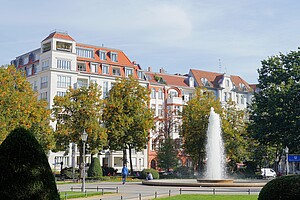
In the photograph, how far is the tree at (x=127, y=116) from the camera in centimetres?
5591

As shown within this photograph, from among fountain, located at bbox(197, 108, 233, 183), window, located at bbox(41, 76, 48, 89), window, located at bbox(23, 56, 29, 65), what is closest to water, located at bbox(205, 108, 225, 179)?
fountain, located at bbox(197, 108, 233, 183)

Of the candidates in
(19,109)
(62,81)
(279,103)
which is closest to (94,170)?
(19,109)

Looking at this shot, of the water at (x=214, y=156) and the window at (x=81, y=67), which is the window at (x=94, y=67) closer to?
the window at (x=81, y=67)

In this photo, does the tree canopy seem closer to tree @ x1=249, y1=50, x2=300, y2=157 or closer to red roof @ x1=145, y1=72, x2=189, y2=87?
tree @ x1=249, y1=50, x2=300, y2=157

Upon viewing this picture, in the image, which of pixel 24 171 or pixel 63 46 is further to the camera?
pixel 63 46

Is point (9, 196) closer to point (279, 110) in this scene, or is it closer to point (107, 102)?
point (279, 110)

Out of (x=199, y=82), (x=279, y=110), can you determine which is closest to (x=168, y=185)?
(x=279, y=110)

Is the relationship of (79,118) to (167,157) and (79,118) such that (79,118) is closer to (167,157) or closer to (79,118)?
(79,118)

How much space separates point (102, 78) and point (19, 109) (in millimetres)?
39675

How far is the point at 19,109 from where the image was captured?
3978 centimetres

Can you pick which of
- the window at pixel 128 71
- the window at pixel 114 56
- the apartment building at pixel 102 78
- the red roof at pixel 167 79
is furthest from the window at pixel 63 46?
the red roof at pixel 167 79

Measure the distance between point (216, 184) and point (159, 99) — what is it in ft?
168

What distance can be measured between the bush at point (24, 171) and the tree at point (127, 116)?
42.7 m

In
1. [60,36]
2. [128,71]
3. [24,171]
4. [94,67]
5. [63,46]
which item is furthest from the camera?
[128,71]
